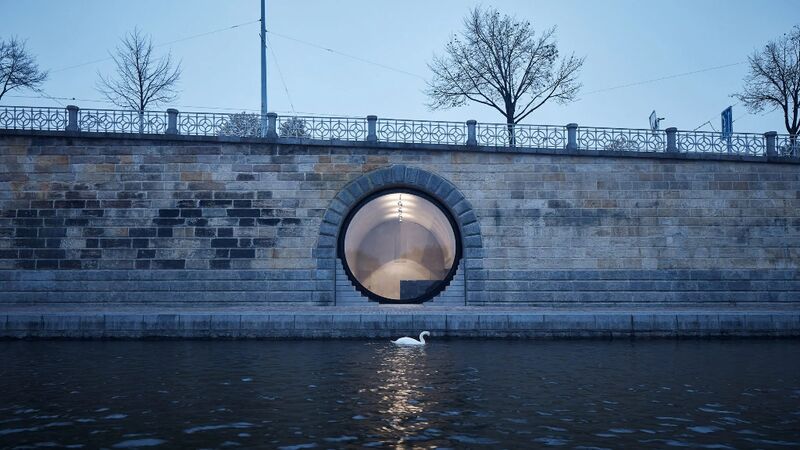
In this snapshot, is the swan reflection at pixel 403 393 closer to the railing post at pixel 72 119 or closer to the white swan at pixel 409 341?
the white swan at pixel 409 341

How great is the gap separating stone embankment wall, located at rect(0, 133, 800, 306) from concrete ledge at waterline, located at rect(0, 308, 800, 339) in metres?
3.57

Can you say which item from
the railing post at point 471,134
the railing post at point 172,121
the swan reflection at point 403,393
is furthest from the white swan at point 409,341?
the railing post at point 172,121

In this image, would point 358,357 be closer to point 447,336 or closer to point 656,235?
point 447,336

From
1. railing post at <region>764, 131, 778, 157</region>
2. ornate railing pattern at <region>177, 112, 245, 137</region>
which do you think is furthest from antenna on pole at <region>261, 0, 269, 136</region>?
railing post at <region>764, 131, 778, 157</region>

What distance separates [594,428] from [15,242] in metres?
17.6

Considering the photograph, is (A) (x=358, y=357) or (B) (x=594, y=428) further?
(A) (x=358, y=357)

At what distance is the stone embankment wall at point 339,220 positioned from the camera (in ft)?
62.3

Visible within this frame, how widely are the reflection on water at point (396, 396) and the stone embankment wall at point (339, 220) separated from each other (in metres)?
5.32

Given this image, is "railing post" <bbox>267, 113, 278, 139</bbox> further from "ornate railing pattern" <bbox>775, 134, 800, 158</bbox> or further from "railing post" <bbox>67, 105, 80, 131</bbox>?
"ornate railing pattern" <bbox>775, 134, 800, 158</bbox>

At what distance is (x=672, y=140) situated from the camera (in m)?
20.2

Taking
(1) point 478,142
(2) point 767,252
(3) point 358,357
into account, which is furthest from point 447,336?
(2) point 767,252

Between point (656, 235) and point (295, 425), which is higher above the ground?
point (656, 235)

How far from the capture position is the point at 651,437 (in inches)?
271

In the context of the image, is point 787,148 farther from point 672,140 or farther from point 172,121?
point 172,121
